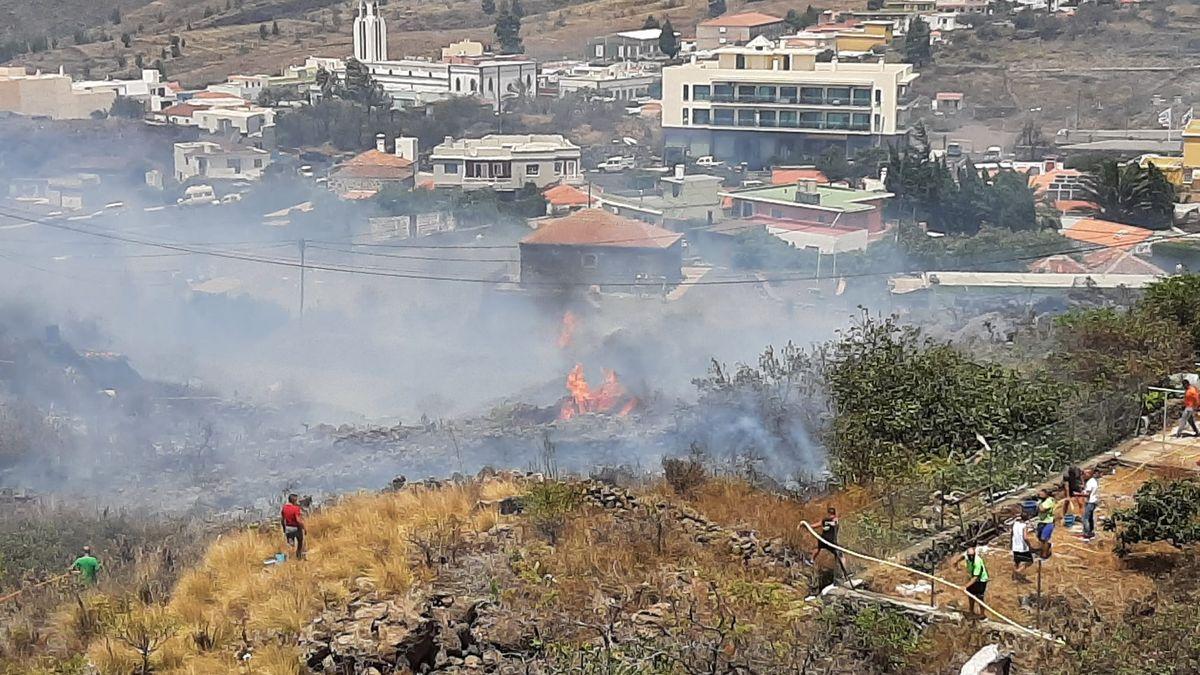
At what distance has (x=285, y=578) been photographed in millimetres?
9961

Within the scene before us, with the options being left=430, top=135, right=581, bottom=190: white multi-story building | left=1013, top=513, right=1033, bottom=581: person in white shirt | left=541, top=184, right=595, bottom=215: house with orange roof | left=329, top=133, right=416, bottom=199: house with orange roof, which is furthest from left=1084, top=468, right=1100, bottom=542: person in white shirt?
left=329, top=133, right=416, bottom=199: house with orange roof

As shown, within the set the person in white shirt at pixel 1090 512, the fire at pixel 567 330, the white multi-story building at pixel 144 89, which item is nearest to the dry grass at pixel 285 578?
the person in white shirt at pixel 1090 512

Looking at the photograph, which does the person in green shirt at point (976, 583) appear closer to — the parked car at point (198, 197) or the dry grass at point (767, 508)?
the dry grass at point (767, 508)

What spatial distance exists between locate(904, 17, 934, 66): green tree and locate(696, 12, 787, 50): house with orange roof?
587cm

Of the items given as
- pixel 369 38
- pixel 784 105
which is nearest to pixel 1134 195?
pixel 784 105

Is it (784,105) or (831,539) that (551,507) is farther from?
(784,105)

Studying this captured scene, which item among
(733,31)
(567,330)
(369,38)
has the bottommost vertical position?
(567,330)

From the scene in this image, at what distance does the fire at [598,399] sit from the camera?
990 inches

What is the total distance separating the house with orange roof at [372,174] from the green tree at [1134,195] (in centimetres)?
1984

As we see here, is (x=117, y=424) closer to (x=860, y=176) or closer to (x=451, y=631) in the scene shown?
(x=451, y=631)

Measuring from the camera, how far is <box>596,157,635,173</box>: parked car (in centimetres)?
4847

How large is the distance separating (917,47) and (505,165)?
73.6ft

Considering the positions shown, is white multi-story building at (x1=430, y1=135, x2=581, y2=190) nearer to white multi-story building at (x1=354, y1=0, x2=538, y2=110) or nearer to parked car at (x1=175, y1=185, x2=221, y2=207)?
parked car at (x1=175, y1=185, x2=221, y2=207)

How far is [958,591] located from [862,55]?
175ft
